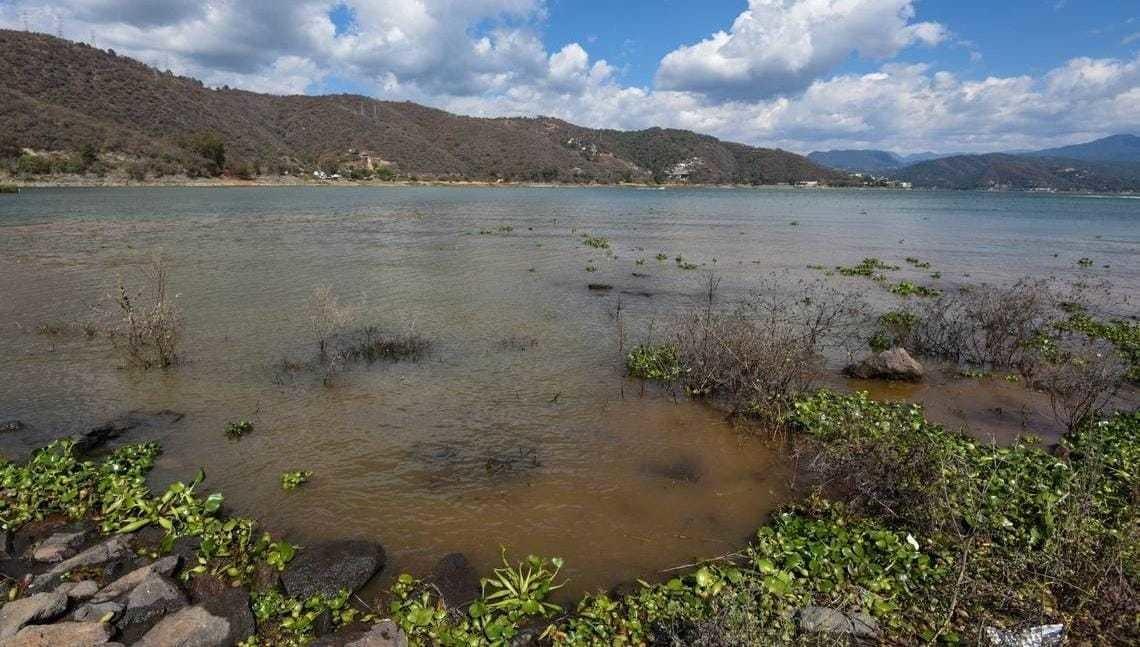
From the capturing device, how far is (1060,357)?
14422mm

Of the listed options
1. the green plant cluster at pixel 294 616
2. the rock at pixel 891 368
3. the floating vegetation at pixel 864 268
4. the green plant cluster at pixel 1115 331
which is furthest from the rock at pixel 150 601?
the floating vegetation at pixel 864 268

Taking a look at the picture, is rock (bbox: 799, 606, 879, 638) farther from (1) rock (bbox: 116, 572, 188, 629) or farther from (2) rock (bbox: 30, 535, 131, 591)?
(2) rock (bbox: 30, 535, 131, 591)

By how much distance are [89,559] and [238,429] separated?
3.87 meters

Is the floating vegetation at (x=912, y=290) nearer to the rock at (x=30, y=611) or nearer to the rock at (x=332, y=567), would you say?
the rock at (x=332, y=567)

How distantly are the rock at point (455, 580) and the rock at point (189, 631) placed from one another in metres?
2.14

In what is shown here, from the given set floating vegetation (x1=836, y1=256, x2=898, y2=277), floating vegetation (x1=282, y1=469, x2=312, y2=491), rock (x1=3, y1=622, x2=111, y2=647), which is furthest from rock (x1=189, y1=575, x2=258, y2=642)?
floating vegetation (x1=836, y1=256, x2=898, y2=277)

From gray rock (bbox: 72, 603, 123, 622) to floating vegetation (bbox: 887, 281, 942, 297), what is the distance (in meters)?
25.8

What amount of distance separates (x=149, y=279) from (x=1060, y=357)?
101 feet

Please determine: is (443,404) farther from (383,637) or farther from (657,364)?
(383,637)

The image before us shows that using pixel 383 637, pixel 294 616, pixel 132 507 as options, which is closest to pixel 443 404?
pixel 132 507

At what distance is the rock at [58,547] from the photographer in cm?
683

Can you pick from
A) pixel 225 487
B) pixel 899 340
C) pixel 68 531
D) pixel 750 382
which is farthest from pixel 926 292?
pixel 68 531

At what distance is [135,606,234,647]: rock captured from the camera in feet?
18.3

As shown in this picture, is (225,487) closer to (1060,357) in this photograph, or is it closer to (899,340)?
(899,340)
